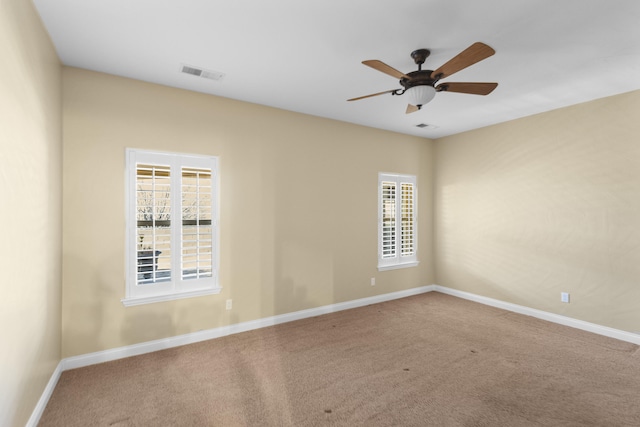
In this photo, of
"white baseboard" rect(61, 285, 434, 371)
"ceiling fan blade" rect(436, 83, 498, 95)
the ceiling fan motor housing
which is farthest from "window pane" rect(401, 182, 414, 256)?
the ceiling fan motor housing

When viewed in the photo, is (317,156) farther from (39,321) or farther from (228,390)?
(39,321)

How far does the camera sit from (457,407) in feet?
7.72

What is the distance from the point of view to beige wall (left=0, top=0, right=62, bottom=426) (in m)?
1.60

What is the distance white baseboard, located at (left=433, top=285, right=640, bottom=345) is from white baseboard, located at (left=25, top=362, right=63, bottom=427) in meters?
5.29

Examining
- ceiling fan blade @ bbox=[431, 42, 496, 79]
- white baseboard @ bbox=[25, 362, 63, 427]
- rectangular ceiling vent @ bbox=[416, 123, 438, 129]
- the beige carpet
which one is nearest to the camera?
ceiling fan blade @ bbox=[431, 42, 496, 79]

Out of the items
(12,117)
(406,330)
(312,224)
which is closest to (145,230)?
(12,117)

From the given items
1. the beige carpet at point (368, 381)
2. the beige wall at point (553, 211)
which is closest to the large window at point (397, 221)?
the beige wall at point (553, 211)

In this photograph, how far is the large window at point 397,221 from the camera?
5152mm

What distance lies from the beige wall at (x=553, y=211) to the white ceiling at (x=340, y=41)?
581 millimetres

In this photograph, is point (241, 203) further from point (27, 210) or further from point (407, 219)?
point (407, 219)

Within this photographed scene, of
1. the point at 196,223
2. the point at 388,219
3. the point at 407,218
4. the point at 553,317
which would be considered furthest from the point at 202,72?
the point at 553,317

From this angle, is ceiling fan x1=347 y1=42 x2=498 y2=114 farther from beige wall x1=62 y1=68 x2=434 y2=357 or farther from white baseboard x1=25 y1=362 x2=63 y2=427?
white baseboard x1=25 y1=362 x2=63 y2=427

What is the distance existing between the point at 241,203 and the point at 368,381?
2338 millimetres

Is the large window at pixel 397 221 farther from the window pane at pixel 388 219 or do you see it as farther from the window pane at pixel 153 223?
the window pane at pixel 153 223
